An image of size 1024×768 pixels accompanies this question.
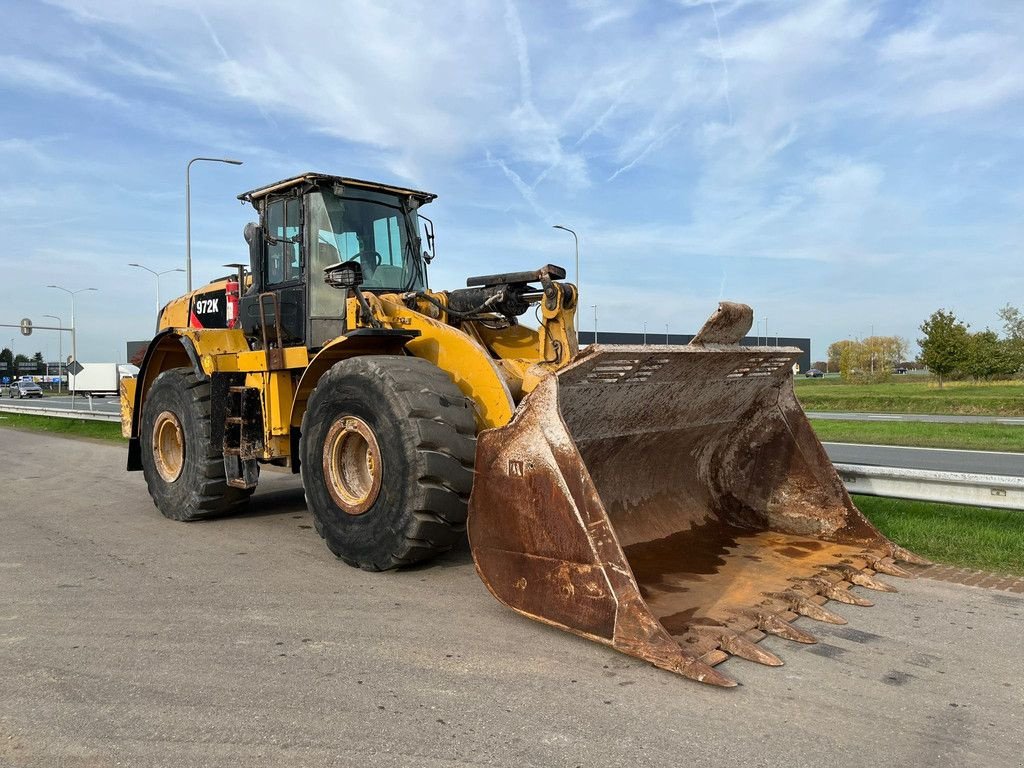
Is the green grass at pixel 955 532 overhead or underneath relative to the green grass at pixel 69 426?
underneath

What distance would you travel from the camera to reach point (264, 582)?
17.7ft

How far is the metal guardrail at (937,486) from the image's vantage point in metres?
5.80

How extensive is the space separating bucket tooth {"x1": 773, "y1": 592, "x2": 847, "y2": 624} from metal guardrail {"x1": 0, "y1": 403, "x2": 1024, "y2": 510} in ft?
7.12

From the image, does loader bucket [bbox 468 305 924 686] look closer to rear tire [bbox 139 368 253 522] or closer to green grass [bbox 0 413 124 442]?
rear tire [bbox 139 368 253 522]

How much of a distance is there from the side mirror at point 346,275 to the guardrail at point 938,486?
168 inches

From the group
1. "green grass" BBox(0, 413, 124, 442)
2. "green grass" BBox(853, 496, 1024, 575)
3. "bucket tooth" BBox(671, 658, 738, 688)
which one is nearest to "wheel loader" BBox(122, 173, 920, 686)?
"bucket tooth" BBox(671, 658, 738, 688)

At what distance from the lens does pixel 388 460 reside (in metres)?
5.09

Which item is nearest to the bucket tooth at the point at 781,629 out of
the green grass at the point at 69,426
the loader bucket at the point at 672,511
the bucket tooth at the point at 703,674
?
the loader bucket at the point at 672,511

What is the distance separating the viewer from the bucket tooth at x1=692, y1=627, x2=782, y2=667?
3.78 meters

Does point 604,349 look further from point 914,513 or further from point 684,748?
point 914,513

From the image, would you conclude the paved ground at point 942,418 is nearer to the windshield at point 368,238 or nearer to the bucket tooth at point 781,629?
the windshield at point 368,238

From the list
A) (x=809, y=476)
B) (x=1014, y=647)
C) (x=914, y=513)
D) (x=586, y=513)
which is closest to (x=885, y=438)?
(x=914, y=513)

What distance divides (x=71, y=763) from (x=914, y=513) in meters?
6.93

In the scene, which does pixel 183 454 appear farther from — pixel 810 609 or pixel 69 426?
pixel 69 426
